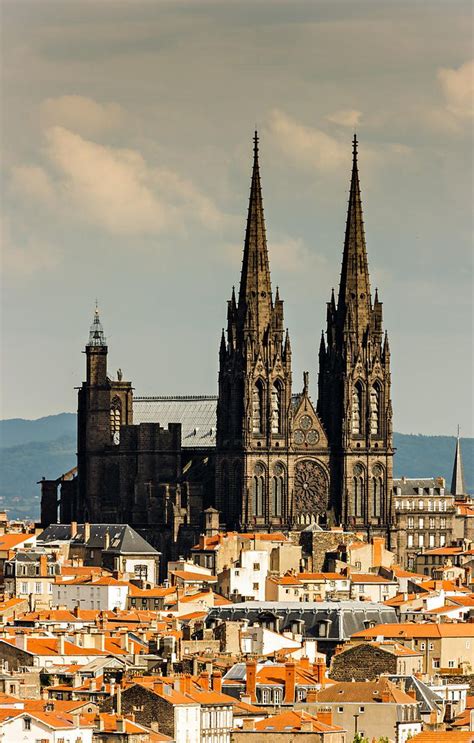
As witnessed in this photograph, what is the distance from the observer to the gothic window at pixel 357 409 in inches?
7224

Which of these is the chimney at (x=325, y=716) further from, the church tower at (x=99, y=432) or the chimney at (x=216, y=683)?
the church tower at (x=99, y=432)

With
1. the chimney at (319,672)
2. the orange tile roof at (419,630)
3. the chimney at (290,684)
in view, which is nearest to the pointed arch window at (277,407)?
the orange tile roof at (419,630)

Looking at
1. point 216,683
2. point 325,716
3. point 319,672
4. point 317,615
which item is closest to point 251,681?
→ point 216,683

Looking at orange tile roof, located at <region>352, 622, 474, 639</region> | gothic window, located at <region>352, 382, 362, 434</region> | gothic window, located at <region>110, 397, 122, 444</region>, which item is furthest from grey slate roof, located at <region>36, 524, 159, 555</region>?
orange tile roof, located at <region>352, 622, 474, 639</region>

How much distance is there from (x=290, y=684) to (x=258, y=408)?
76033mm

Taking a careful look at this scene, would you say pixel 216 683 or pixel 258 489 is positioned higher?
pixel 258 489

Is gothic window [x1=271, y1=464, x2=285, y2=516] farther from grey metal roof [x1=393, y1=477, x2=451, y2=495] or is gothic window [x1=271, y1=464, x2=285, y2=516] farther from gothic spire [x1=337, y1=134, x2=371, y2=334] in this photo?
grey metal roof [x1=393, y1=477, x2=451, y2=495]

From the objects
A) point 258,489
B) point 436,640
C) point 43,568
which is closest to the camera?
point 436,640

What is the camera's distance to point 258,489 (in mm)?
182375

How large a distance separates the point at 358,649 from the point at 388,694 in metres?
11.6

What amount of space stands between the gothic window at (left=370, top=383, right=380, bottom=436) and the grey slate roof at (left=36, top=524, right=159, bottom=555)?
52.7ft

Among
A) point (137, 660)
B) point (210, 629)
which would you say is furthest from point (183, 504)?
point (137, 660)

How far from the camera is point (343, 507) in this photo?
18338cm

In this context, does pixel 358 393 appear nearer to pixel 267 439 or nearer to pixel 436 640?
pixel 267 439
